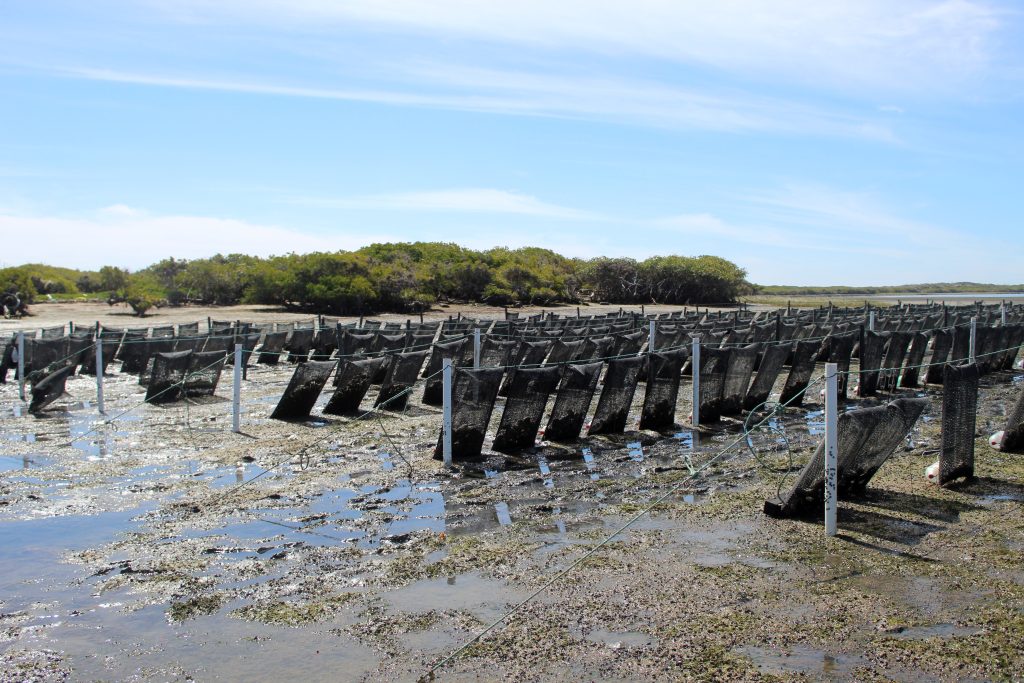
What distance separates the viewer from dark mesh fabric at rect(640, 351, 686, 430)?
13.4 metres

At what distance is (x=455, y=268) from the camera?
5112 cm

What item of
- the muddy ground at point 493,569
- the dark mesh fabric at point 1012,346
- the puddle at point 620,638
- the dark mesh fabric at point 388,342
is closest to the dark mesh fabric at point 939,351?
the dark mesh fabric at point 1012,346

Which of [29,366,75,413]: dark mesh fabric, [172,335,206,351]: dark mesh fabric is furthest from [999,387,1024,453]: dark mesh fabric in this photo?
[172,335,206,351]: dark mesh fabric

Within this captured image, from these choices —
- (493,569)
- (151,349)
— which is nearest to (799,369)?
(493,569)

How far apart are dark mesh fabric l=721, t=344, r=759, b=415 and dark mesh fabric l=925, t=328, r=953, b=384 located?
6133mm

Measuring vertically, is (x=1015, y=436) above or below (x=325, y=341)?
below

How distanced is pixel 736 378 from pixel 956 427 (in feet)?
18.4

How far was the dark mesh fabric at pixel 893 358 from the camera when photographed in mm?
18172

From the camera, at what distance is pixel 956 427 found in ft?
30.6

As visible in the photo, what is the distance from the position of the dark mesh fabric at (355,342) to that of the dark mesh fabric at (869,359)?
35.9ft

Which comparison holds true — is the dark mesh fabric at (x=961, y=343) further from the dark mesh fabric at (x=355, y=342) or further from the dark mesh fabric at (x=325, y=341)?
the dark mesh fabric at (x=325, y=341)

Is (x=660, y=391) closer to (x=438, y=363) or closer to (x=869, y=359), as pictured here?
(x=438, y=363)

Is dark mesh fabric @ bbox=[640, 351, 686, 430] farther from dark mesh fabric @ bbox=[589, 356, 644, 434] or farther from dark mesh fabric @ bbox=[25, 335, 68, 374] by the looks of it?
dark mesh fabric @ bbox=[25, 335, 68, 374]

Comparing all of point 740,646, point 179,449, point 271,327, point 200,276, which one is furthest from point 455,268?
point 740,646
